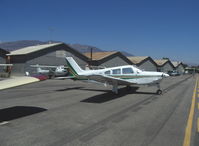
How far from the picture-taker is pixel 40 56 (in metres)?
33.4

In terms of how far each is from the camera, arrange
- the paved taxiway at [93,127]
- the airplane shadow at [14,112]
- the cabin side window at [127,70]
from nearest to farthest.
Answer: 1. the paved taxiway at [93,127]
2. the airplane shadow at [14,112]
3. the cabin side window at [127,70]

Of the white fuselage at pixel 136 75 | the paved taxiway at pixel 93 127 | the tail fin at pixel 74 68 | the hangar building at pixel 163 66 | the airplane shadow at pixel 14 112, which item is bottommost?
the paved taxiway at pixel 93 127

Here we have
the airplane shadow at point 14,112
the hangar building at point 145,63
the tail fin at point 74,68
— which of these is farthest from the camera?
the hangar building at point 145,63

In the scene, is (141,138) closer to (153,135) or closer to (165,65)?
(153,135)

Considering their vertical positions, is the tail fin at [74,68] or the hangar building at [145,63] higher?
the hangar building at [145,63]

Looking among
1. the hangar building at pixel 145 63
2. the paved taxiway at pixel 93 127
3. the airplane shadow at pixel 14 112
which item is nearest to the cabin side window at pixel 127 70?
the paved taxiway at pixel 93 127

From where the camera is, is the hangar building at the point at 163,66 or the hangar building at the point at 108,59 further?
the hangar building at the point at 163,66

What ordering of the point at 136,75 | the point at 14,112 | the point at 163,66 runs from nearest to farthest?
the point at 14,112 → the point at 136,75 → the point at 163,66

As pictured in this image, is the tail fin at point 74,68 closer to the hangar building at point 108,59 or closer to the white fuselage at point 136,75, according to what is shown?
the white fuselage at point 136,75

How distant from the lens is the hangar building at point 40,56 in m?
31.7

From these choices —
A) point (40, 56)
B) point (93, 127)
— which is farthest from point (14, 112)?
point (40, 56)

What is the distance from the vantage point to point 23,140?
4.43 meters

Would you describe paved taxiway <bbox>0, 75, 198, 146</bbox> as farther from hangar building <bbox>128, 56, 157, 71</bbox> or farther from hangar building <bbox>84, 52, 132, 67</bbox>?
hangar building <bbox>128, 56, 157, 71</bbox>

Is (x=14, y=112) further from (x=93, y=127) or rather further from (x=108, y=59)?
(x=108, y=59)
